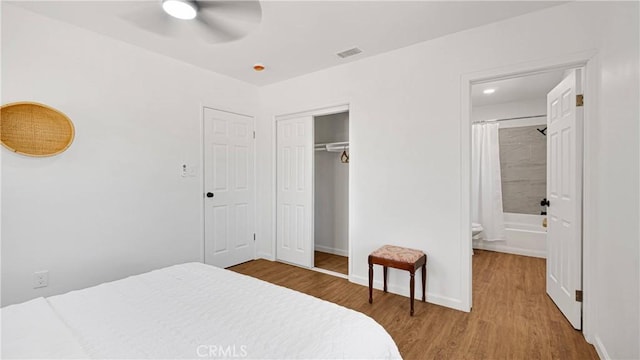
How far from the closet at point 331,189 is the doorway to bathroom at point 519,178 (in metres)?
1.84

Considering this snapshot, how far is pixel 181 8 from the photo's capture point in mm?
1443

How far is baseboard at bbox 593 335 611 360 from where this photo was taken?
5.68 ft

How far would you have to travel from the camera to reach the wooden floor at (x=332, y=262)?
12.0 feet

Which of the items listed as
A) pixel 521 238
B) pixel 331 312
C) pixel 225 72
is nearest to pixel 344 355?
pixel 331 312

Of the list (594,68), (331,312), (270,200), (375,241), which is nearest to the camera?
(331,312)

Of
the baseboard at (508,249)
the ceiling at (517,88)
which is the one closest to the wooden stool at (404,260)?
the ceiling at (517,88)

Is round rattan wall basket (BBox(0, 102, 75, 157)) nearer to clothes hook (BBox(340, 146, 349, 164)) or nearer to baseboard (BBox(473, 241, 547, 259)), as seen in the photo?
clothes hook (BBox(340, 146, 349, 164))

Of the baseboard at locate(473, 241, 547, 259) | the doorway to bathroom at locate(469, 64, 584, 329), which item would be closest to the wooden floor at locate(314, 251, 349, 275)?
the doorway to bathroom at locate(469, 64, 584, 329)

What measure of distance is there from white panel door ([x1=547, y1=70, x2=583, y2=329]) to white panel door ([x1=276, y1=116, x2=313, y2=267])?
8.26 feet

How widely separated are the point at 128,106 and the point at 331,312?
8.96ft

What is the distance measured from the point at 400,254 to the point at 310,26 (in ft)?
7.11

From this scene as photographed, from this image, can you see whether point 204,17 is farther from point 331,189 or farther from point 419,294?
point 331,189

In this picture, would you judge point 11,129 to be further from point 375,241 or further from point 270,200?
point 375,241

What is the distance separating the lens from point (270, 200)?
3.95 metres
